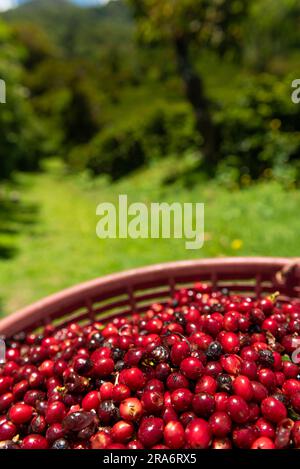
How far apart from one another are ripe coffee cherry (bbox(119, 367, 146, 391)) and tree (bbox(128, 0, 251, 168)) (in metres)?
9.25

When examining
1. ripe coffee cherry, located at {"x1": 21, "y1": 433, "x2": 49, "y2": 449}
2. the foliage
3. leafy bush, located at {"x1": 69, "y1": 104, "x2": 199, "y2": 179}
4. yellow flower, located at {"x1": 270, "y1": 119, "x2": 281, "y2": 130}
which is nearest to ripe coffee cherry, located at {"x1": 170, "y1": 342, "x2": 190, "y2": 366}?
ripe coffee cherry, located at {"x1": 21, "y1": 433, "x2": 49, "y2": 449}

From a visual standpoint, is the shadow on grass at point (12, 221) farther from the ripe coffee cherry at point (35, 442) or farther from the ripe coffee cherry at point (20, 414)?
the ripe coffee cherry at point (35, 442)

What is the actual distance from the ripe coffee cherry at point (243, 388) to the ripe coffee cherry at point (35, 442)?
0.87m

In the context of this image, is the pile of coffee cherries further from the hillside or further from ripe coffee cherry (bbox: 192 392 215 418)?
the hillside

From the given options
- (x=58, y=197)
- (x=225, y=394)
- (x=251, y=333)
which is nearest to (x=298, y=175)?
(x=251, y=333)

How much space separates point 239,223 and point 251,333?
17.8 ft

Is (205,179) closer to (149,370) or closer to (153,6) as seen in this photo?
(153,6)

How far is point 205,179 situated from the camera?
10.3 meters

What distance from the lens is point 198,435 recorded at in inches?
66.1

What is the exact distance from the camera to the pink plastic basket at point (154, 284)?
8.82 ft

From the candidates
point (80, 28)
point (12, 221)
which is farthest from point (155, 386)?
point (80, 28)

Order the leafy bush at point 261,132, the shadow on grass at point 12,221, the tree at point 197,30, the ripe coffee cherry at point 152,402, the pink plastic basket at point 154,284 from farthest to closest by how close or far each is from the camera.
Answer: the tree at point 197,30, the leafy bush at point 261,132, the shadow on grass at point 12,221, the pink plastic basket at point 154,284, the ripe coffee cherry at point 152,402

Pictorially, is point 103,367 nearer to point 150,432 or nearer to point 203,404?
point 150,432

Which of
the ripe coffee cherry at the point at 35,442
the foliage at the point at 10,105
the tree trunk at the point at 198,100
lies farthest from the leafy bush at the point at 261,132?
the ripe coffee cherry at the point at 35,442
